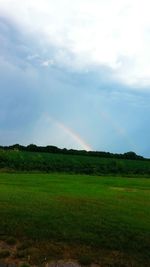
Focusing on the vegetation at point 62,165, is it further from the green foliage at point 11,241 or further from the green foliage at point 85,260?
the green foliage at point 85,260

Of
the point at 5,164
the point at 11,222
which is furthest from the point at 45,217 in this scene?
the point at 5,164

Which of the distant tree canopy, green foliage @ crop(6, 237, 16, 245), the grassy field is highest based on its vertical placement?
the distant tree canopy

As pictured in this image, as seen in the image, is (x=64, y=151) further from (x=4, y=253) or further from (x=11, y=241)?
(x=4, y=253)

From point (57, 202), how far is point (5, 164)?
44389 millimetres

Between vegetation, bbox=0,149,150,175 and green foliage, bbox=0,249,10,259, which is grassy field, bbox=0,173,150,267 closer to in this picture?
green foliage, bbox=0,249,10,259

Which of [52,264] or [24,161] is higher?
[24,161]

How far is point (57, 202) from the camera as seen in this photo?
23875 mm

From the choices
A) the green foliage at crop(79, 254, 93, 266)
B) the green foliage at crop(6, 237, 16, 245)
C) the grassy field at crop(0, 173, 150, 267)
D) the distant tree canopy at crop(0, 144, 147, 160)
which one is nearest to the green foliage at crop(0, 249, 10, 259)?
the grassy field at crop(0, 173, 150, 267)

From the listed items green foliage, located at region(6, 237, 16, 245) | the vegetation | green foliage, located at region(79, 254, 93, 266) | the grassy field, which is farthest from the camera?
the vegetation

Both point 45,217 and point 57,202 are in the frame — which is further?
point 57,202

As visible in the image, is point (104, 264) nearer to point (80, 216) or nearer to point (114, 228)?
point (114, 228)

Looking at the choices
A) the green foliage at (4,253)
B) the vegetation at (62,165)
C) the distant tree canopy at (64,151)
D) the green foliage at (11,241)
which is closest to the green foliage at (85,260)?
the green foliage at (4,253)

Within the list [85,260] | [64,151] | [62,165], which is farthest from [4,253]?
[64,151]

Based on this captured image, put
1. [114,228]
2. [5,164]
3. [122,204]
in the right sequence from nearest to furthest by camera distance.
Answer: [114,228]
[122,204]
[5,164]
